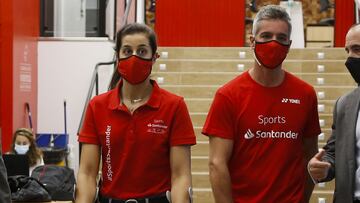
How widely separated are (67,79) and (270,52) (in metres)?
8.37

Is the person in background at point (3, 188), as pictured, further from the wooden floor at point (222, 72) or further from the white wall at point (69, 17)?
the white wall at point (69, 17)

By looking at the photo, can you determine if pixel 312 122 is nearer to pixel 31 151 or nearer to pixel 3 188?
pixel 3 188

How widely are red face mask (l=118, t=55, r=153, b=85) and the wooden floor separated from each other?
5664mm

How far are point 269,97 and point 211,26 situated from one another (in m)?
11.0

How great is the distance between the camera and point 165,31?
14633 mm

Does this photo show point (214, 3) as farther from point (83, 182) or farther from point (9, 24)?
point (83, 182)

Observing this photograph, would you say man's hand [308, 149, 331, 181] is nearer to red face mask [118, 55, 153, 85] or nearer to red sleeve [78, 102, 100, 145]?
red face mask [118, 55, 153, 85]

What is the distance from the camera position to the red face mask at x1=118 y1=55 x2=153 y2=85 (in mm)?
3371

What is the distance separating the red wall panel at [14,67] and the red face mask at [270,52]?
24.2 ft

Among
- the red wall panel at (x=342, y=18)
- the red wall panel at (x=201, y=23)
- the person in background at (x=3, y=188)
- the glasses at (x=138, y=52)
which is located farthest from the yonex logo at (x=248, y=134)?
the red wall panel at (x=342, y=18)

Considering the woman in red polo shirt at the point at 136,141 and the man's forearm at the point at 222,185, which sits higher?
the woman in red polo shirt at the point at 136,141

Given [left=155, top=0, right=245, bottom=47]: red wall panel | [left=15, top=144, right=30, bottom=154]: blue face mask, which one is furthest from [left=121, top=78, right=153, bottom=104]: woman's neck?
[left=155, top=0, right=245, bottom=47]: red wall panel

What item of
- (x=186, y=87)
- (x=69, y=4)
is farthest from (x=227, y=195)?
(x=69, y=4)

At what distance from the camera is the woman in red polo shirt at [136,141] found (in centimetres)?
336
